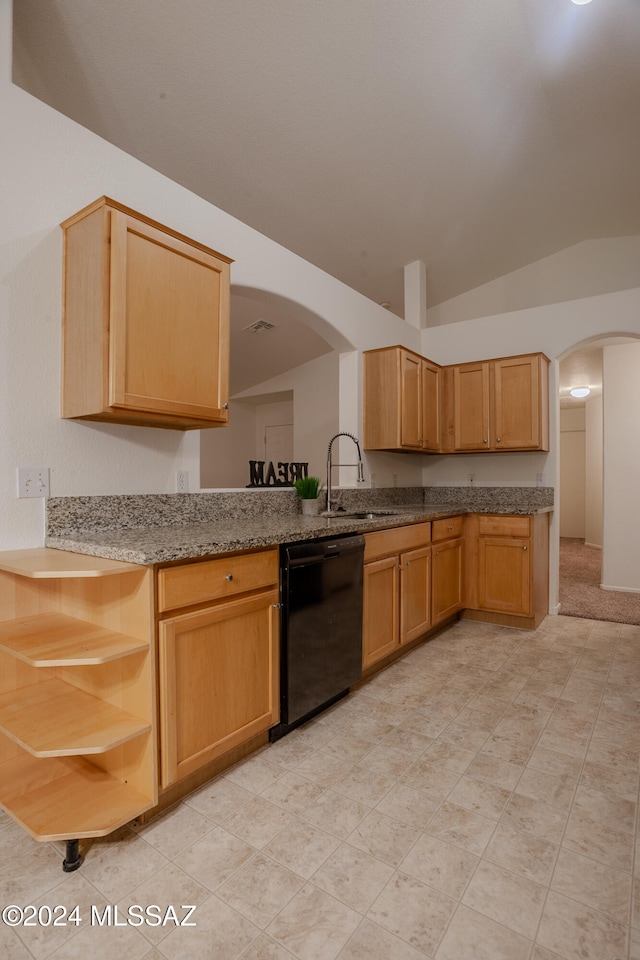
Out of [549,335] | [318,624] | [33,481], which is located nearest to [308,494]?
[318,624]

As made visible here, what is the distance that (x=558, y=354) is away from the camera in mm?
4219

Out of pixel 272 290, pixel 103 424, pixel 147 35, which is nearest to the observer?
pixel 103 424

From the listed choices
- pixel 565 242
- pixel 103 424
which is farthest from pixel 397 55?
pixel 565 242

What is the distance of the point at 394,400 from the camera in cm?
376

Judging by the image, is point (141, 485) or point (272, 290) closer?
point (141, 485)

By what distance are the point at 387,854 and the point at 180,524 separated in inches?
59.8

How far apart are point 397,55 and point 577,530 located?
853cm

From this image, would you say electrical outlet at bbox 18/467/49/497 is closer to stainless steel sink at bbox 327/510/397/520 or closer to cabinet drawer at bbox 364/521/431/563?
cabinet drawer at bbox 364/521/431/563

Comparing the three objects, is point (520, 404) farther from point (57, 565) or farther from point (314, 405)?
point (57, 565)

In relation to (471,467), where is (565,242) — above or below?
above

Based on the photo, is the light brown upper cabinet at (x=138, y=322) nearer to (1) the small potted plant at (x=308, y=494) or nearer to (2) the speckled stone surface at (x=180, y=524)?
(2) the speckled stone surface at (x=180, y=524)

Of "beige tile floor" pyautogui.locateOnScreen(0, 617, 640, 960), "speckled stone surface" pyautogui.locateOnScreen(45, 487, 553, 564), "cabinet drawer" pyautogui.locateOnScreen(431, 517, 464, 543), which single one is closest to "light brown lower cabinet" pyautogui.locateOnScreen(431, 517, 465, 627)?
"cabinet drawer" pyautogui.locateOnScreen(431, 517, 464, 543)

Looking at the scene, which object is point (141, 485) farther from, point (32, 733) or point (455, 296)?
point (455, 296)

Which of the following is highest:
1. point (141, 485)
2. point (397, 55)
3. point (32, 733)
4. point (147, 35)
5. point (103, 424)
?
point (397, 55)
